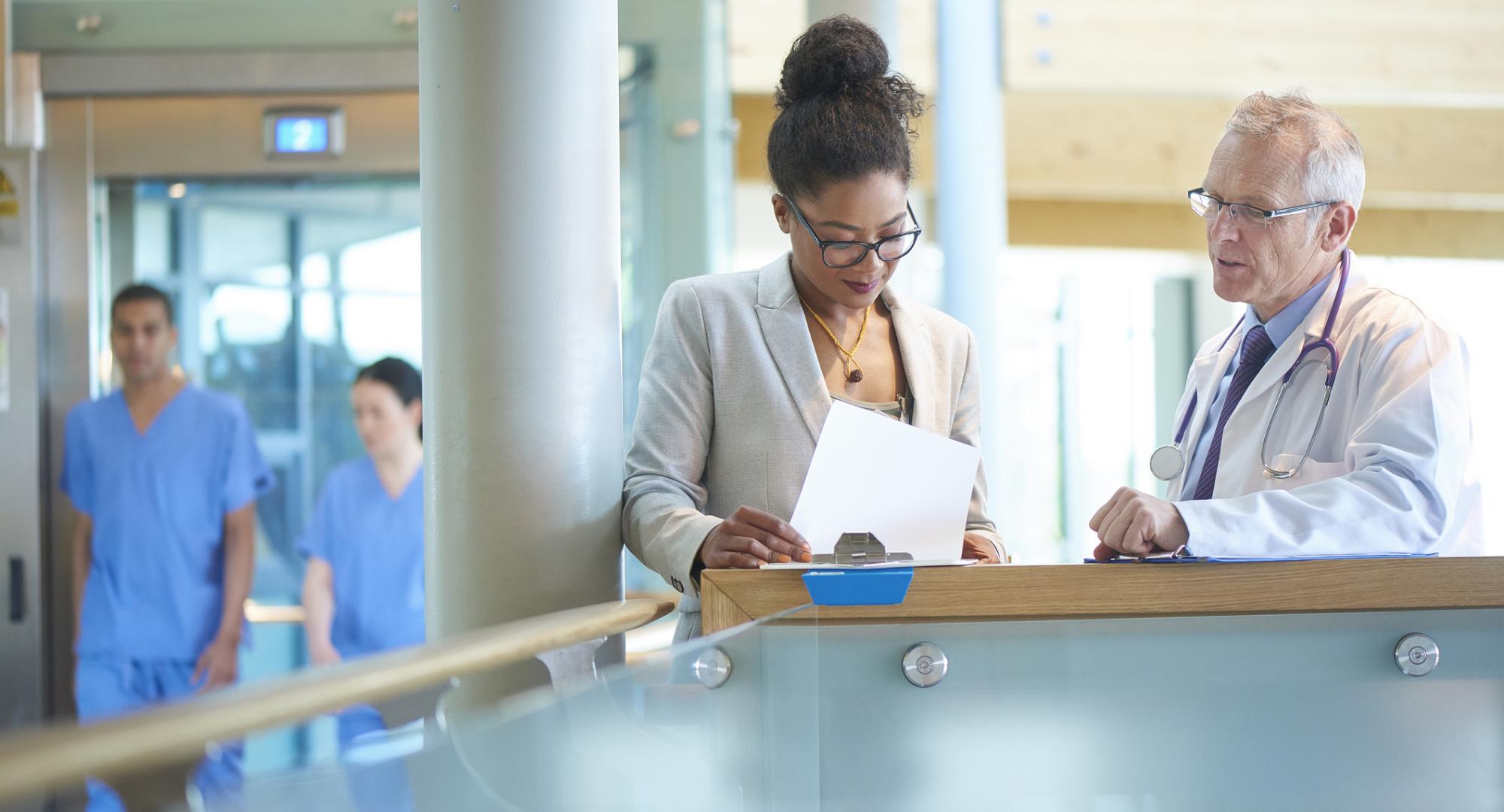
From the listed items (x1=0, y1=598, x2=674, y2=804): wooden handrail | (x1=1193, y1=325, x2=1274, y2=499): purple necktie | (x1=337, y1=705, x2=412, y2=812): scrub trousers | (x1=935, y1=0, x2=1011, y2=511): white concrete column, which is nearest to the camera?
(x1=0, y1=598, x2=674, y2=804): wooden handrail

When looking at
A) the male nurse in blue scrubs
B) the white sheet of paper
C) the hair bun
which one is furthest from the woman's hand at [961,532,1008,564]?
the male nurse in blue scrubs

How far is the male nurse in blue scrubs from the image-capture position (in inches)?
154

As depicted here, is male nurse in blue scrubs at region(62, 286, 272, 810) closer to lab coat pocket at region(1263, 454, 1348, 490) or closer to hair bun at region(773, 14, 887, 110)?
hair bun at region(773, 14, 887, 110)

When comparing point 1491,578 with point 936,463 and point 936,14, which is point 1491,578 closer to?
point 936,463

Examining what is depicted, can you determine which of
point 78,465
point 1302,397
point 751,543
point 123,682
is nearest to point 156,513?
point 78,465

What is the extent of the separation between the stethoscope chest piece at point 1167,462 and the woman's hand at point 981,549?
23cm

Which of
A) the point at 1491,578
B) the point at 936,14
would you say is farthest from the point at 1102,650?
the point at 936,14

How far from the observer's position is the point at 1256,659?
1482 millimetres

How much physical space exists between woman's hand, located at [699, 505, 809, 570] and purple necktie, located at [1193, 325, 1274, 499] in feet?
A: 2.51

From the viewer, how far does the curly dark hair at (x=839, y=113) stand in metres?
1.79

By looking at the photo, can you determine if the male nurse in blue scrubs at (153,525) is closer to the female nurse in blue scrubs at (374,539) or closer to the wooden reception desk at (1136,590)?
the female nurse in blue scrubs at (374,539)

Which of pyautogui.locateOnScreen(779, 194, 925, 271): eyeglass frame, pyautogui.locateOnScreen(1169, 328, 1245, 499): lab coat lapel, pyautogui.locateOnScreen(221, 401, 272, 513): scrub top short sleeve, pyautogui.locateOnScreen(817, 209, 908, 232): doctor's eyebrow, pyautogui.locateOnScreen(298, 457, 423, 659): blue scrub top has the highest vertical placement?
pyautogui.locateOnScreen(817, 209, 908, 232): doctor's eyebrow

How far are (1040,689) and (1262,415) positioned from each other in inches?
26.9

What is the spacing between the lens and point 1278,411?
1908 millimetres
